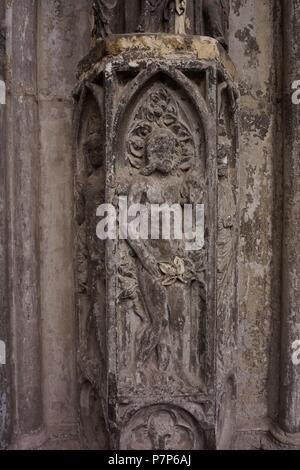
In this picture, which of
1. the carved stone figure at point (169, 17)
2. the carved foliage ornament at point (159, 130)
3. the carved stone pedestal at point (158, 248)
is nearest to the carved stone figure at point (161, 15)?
the carved stone figure at point (169, 17)

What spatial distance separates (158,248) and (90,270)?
38 cm

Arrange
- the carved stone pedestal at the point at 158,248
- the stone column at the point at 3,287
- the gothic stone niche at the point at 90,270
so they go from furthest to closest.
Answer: the stone column at the point at 3,287 → the gothic stone niche at the point at 90,270 → the carved stone pedestal at the point at 158,248

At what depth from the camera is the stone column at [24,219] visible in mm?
2275

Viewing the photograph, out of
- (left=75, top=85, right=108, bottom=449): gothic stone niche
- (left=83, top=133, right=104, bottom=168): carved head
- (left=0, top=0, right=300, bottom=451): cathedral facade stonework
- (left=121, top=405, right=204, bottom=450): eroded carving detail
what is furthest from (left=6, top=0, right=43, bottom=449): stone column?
(left=121, top=405, right=204, bottom=450): eroded carving detail

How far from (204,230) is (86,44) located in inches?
51.6

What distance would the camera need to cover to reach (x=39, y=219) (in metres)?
2.45

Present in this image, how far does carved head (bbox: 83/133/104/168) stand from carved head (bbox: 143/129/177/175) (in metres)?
0.22

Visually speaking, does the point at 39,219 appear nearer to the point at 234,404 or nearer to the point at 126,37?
the point at 126,37

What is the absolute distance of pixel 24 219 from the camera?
2.35 meters

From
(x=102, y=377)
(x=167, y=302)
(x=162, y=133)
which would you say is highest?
(x=162, y=133)

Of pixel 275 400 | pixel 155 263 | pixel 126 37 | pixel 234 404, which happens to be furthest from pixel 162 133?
pixel 275 400

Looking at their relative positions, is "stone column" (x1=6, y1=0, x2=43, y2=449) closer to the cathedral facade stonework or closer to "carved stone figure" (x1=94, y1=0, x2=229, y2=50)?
the cathedral facade stonework

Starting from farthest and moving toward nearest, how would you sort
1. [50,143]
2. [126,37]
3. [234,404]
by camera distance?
A: 1. [50,143]
2. [234,404]
3. [126,37]

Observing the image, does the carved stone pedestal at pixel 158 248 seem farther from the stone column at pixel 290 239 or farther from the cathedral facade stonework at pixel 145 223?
the stone column at pixel 290 239
